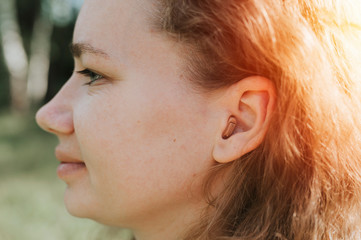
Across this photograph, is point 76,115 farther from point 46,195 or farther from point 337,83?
point 46,195

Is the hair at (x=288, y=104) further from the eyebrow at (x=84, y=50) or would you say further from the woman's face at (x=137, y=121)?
the eyebrow at (x=84, y=50)

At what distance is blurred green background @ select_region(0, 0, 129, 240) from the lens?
482cm

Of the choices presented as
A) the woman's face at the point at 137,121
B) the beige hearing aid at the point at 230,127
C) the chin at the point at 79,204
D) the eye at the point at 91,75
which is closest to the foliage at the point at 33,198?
the chin at the point at 79,204

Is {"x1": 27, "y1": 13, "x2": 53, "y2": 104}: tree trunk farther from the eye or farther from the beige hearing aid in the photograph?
the beige hearing aid

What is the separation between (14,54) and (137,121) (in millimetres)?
13237

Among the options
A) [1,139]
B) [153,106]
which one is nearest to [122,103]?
[153,106]

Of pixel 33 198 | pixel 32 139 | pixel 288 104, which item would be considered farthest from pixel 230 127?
pixel 32 139

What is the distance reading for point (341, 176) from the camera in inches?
74.7

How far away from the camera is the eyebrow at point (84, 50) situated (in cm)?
190

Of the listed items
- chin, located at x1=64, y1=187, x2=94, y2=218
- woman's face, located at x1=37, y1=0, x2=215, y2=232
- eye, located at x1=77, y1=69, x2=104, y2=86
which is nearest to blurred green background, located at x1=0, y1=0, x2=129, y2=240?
chin, located at x1=64, y1=187, x2=94, y2=218

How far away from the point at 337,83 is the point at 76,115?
1.06 metres

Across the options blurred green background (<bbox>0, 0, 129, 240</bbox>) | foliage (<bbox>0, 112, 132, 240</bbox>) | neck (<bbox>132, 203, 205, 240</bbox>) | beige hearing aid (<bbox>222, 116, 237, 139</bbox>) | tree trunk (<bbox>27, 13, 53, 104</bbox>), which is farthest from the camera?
tree trunk (<bbox>27, 13, 53, 104</bbox>)

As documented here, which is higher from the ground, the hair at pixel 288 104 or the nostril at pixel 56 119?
the hair at pixel 288 104

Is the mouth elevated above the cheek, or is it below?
below
